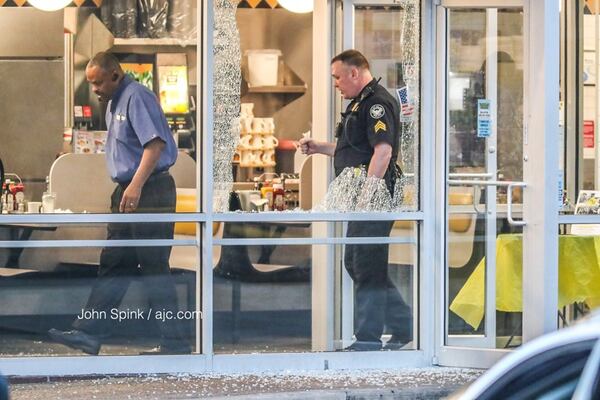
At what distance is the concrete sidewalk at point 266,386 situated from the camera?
8.16 metres

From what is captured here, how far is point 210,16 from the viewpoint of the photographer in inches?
350

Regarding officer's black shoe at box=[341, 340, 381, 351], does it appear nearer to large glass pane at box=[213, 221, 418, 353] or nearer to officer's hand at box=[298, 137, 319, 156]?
large glass pane at box=[213, 221, 418, 353]

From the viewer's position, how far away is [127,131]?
346 inches

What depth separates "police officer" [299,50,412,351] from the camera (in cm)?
897

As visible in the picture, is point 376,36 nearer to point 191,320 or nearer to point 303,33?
point 303,33

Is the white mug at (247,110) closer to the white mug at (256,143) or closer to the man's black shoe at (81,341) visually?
the white mug at (256,143)

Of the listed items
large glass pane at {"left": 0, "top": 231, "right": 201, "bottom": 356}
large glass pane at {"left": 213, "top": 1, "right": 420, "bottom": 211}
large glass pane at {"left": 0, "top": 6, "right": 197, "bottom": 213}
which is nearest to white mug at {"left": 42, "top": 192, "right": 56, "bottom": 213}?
large glass pane at {"left": 0, "top": 6, "right": 197, "bottom": 213}

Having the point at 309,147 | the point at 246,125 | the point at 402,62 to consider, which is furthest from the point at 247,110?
the point at 402,62

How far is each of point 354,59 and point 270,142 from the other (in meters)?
0.80

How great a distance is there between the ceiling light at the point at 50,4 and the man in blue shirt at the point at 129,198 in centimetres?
41

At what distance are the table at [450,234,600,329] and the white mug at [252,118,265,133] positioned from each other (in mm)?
1727

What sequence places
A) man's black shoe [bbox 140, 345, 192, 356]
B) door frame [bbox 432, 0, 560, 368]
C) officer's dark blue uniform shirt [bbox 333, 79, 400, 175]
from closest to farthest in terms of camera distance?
door frame [bbox 432, 0, 560, 368] → man's black shoe [bbox 140, 345, 192, 356] → officer's dark blue uniform shirt [bbox 333, 79, 400, 175]

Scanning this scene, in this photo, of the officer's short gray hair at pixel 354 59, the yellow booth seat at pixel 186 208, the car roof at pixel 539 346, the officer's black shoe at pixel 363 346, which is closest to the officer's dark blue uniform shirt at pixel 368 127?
the officer's short gray hair at pixel 354 59

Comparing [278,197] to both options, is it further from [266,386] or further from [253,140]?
[266,386]
